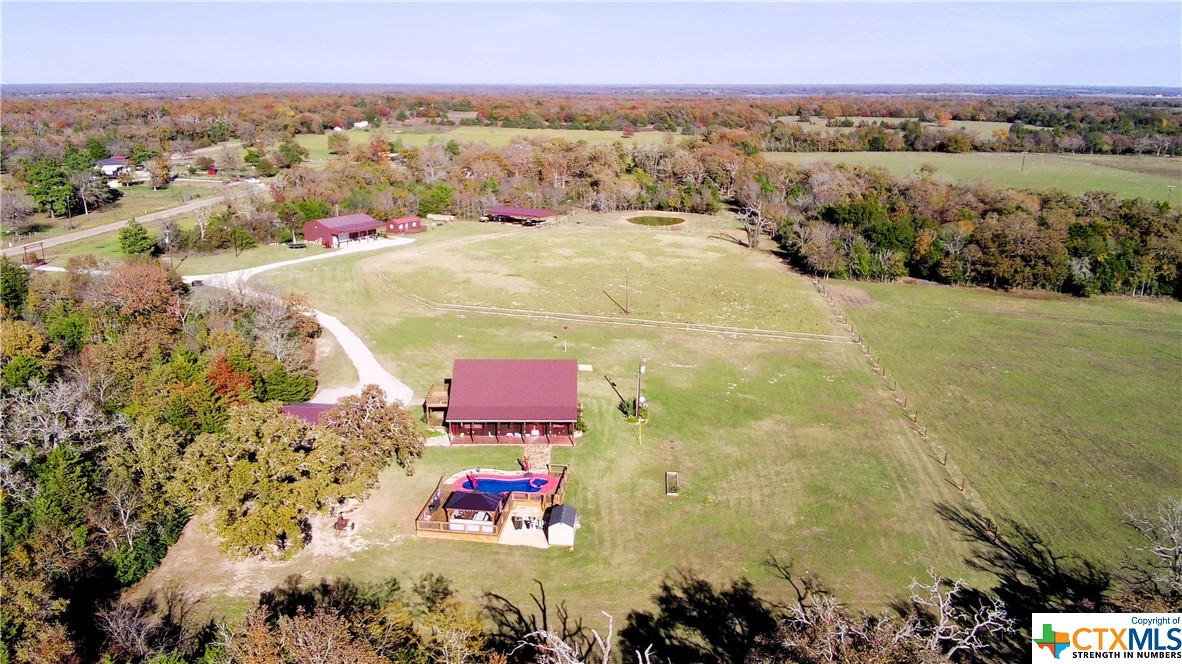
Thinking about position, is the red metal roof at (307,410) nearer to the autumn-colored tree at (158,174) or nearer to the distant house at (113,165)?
the autumn-colored tree at (158,174)

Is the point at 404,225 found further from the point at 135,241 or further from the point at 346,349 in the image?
the point at 346,349

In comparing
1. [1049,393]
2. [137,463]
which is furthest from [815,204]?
[137,463]

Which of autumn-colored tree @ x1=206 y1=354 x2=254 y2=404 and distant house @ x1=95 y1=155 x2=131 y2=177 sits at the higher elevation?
distant house @ x1=95 y1=155 x2=131 y2=177

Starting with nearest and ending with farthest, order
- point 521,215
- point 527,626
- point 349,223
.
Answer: point 527,626 < point 349,223 < point 521,215

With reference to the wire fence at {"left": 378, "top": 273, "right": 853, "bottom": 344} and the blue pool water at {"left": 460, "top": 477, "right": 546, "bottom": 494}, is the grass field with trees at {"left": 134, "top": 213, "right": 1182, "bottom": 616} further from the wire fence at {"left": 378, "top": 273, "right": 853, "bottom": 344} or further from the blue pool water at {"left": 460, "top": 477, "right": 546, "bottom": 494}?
the blue pool water at {"left": 460, "top": 477, "right": 546, "bottom": 494}

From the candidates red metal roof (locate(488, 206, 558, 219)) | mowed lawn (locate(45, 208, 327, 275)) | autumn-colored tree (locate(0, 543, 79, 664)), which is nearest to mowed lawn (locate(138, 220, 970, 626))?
autumn-colored tree (locate(0, 543, 79, 664))

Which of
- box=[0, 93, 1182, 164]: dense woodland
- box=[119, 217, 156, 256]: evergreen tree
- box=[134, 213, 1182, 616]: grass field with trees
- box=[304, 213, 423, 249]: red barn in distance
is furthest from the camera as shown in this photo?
box=[0, 93, 1182, 164]: dense woodland

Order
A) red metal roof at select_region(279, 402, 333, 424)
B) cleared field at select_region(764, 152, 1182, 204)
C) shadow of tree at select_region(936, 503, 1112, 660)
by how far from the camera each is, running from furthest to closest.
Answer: cleared field at select_region(764, 152, 1182, 204) < red metal roof at select_region(279, 402, 333, 424) < shadow of tree at select_region(936, 503, 1112, 660)
